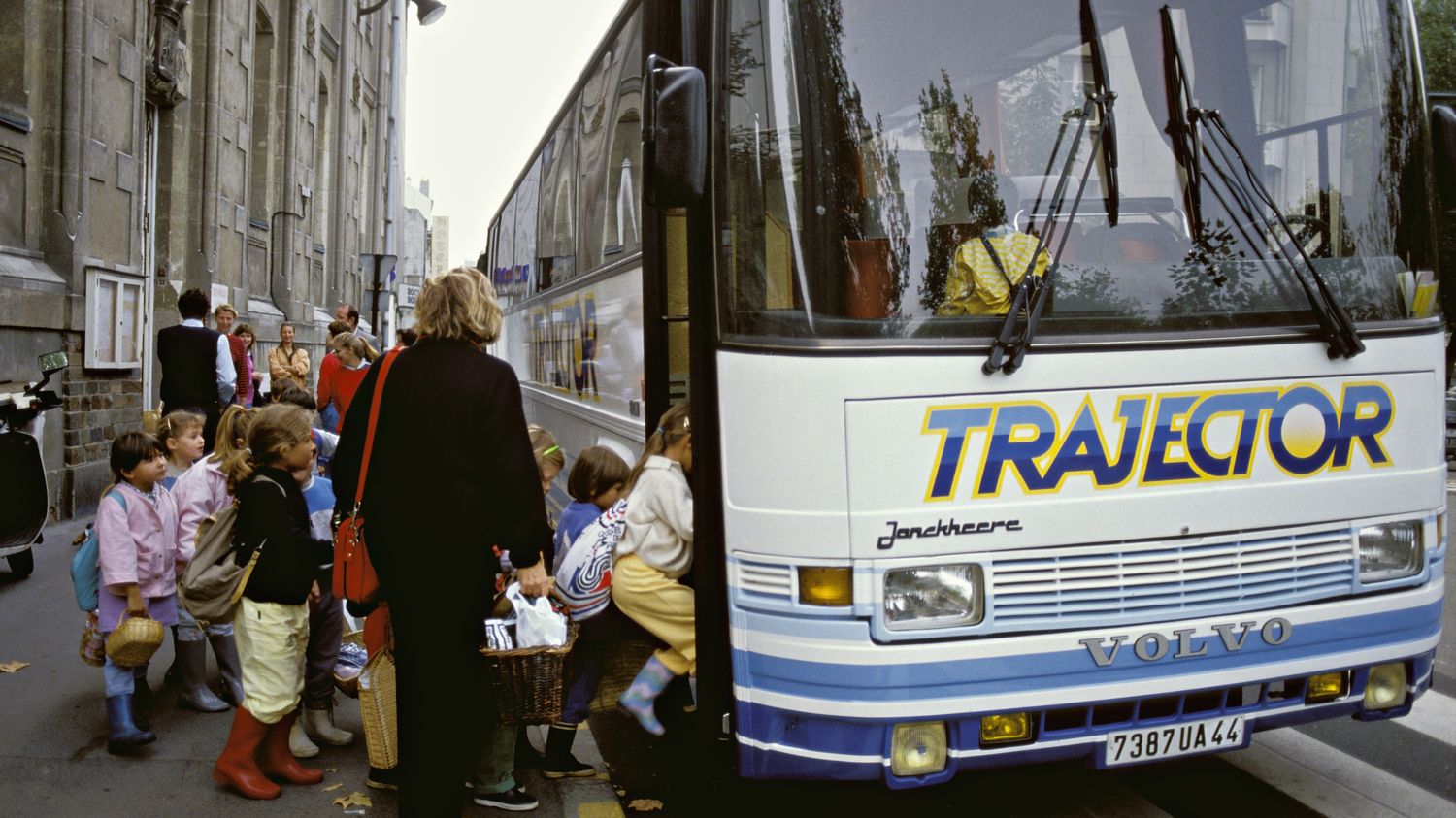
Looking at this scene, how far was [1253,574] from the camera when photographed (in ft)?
13.6

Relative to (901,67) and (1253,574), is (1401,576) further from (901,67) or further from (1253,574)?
(901,67)

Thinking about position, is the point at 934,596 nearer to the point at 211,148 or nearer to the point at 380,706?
the point at 380,706

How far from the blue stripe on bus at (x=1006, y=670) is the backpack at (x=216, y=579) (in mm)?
2022

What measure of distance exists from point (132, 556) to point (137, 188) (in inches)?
382

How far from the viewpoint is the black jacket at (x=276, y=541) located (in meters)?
4.84

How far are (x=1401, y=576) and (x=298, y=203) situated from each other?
81.7 feet

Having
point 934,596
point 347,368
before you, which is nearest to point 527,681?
point 934,596

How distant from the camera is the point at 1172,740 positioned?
4113mm

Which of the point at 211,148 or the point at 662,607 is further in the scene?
the point at 211,148

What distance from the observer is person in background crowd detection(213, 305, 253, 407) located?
11.9 metres

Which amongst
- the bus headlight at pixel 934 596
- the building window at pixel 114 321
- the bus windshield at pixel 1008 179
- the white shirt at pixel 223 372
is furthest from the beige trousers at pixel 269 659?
the building window at pixel 114 321

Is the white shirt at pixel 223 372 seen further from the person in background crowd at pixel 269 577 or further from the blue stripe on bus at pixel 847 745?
the blue stripe on bus at pixel 847 745

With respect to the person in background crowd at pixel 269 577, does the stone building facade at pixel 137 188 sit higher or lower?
higher

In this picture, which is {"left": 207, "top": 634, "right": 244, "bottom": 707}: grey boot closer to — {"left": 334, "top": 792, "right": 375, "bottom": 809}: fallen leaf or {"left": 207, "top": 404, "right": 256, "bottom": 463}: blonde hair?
{"left": 207, "top": 404, "right": 256, "bottom": 463}: blonde hair
